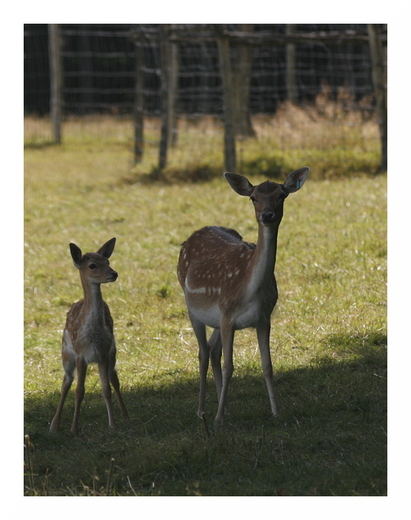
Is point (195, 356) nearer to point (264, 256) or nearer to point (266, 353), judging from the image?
point (266, 353)

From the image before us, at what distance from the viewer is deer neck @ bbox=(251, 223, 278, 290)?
5.50 m

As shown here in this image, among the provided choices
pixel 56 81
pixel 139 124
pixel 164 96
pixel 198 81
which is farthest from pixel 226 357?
pixel 198 81

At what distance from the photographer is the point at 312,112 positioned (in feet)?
55.2

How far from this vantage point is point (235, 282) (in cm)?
584

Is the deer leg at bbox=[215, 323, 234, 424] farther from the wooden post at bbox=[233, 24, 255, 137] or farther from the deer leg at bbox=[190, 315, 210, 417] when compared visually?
the wooden post at bbox=[233, 24, 255, 137]

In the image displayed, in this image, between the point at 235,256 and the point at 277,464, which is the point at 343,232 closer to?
the point at 235,256

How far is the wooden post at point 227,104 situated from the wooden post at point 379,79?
2.50 meters

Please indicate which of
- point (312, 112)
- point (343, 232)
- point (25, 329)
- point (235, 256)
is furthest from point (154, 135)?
point (235, 256)

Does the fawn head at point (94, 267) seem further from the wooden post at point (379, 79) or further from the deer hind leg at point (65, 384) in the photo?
the wooden post at point (379, 79)

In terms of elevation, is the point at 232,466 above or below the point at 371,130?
below

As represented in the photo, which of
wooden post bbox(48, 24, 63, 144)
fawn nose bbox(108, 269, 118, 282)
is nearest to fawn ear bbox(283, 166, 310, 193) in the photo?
fawn nose bbox(108, 269, 118, 282)

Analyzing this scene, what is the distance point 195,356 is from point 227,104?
27.2 ft

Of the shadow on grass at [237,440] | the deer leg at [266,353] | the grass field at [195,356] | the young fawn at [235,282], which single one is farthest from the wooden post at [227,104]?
the deer leg at [266,353]

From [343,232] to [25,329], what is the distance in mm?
4304
